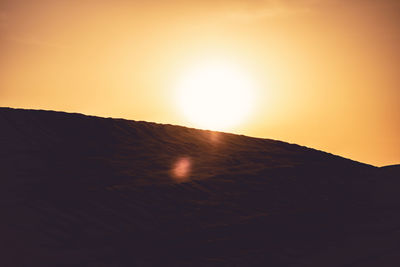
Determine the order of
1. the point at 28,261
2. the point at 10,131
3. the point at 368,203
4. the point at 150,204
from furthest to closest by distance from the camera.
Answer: the point at 10,131 → the point at 368,203 → the point at 150,204 → the point at 28,261

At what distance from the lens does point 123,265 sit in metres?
8.95

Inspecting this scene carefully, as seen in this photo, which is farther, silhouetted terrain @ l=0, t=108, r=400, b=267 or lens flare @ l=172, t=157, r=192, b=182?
lens flare @ l=172, t=157, r=192, b=182

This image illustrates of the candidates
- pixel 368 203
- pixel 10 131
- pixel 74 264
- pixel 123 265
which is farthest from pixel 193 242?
pixel 10 131

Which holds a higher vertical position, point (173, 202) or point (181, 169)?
point (181, 169)

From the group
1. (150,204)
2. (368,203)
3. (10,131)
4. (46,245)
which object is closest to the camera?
(46,245)

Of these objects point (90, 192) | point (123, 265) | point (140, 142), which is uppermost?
point (140, 142)

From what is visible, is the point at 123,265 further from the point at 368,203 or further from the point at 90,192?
the point at 368,203

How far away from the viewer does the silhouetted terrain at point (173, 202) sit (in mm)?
9578

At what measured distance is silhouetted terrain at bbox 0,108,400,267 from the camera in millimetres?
9578

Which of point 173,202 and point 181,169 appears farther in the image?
point 181,169

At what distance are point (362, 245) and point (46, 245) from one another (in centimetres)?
643

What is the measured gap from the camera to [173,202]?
13219 mm

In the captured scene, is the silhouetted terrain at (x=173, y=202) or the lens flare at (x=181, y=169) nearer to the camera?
the silhouetted terrain at (x=173, y=202)

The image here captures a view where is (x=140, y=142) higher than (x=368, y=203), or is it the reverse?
(x=140, y=142)
